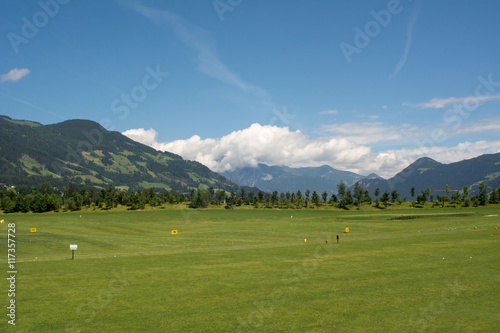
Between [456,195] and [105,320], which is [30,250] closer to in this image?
[105,320]

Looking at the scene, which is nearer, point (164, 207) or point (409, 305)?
point (409, 305)

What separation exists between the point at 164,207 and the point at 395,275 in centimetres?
16639

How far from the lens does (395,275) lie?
23969 millimetres

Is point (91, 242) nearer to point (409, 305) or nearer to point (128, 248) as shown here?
point (128, 248)

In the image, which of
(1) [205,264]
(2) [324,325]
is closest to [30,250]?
(1) [205,264]

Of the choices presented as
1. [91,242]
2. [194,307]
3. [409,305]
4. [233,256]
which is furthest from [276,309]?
[91,242]

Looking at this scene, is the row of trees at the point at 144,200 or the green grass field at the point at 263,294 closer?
the green grass field at the point at 263,294

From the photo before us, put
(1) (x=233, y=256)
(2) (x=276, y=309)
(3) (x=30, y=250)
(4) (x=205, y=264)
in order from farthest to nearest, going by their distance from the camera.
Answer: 1. (3) (x=30, y=250)
2. (1) (x=233, y=256)
3. (4) (x=205, y=264)
4. (2) (x=276, y=309)

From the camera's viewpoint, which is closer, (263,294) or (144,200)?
(263,294)

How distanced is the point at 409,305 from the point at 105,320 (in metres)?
16.0

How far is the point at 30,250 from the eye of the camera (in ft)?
131

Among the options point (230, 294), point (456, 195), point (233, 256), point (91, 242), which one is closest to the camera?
point (230, 294)

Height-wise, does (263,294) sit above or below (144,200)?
below

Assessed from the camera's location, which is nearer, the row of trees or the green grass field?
the green grass field
